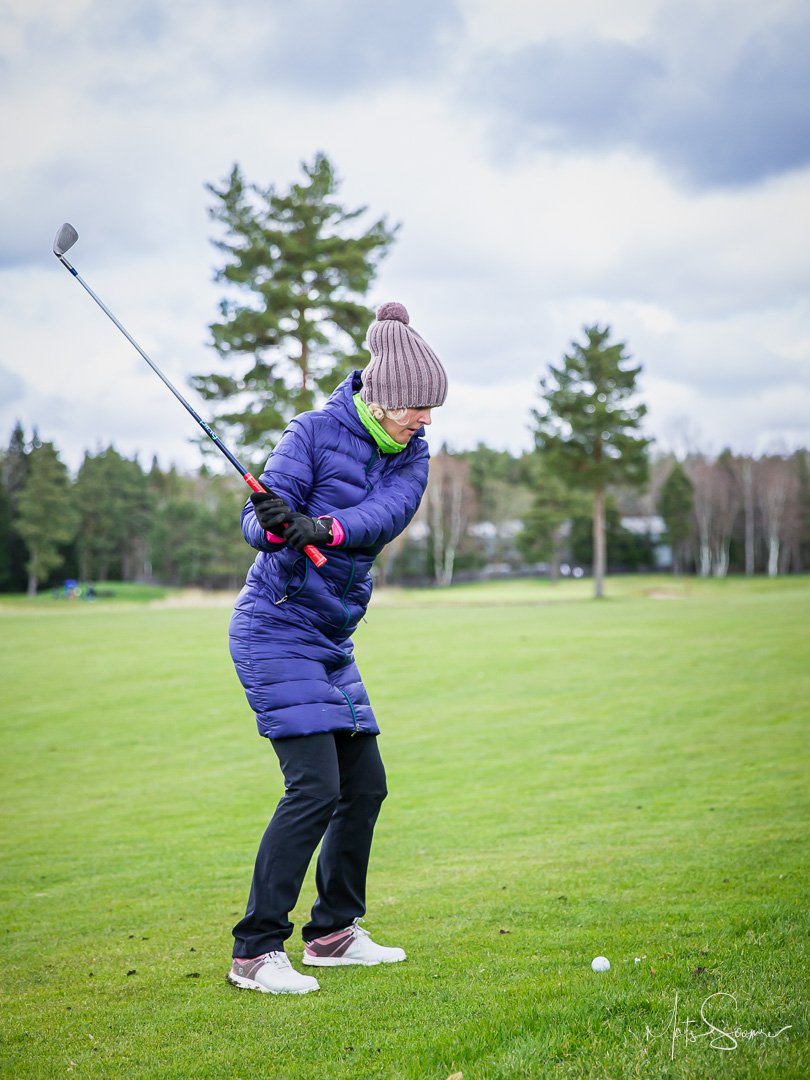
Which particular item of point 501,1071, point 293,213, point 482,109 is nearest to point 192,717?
point 501,1071

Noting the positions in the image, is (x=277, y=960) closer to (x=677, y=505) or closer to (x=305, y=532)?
(x=305, y=532)

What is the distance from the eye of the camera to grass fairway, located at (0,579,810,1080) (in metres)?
3.44

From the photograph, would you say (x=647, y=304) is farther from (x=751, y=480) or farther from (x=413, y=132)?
(x=413, y=132)

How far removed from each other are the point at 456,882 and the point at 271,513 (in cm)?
338

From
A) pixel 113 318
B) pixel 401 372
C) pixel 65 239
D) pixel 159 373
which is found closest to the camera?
pixel 401 372

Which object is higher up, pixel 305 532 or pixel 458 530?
pixel 458 530

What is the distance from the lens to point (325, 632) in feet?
15.8

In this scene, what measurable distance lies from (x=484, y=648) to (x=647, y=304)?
79163 millimetres

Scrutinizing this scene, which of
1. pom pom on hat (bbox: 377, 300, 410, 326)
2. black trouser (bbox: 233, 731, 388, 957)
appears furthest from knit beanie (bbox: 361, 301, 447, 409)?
black trouser (bbox: 233, 731, 388, 957)

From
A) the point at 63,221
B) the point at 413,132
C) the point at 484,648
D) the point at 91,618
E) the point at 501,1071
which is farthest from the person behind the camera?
the point at 91,618

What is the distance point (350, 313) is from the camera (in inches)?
1715

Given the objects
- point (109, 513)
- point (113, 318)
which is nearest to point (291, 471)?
point (113, 318)

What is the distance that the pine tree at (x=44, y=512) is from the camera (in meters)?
78.2

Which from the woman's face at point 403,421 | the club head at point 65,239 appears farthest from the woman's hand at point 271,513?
the club head at point 65,239
